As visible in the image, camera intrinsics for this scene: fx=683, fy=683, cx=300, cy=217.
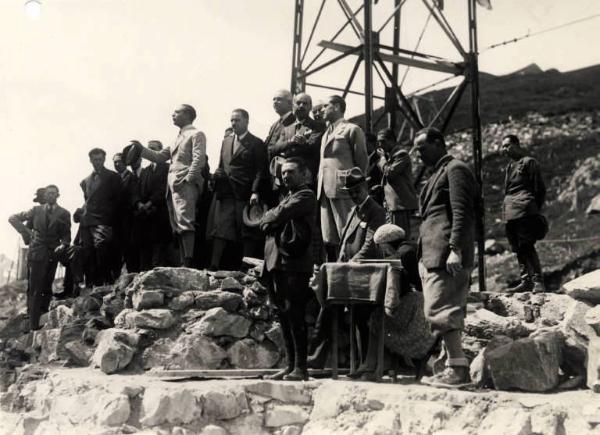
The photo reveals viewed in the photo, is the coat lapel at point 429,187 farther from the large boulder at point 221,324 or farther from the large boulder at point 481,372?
the large boulder at point 221,324

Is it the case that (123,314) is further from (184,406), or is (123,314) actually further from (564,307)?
(564,307)

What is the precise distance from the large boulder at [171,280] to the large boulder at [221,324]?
34cm

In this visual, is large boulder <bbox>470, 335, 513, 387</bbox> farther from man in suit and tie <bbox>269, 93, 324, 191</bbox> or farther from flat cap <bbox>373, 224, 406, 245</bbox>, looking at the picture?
man in suit and tie <bbox>269, 93, 324, 191</bbox>

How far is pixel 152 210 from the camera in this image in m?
7.69

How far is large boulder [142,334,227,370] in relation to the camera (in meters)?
6.13

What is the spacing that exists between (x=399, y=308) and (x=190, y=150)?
293 centimetres

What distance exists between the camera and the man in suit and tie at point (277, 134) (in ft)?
23.6

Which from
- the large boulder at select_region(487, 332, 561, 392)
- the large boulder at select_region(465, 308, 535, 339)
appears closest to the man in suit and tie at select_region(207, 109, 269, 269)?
the large boulder at select_region(465, 308, 535, 339)

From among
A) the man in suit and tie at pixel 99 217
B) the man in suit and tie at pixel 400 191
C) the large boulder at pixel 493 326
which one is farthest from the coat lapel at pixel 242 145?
the large boulder at pixel 493 326

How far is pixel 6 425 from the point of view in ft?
21.6

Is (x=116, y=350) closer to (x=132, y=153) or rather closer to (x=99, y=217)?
(x=99, y=217)

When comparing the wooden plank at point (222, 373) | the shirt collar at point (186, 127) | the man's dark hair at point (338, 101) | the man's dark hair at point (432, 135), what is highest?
the man's dark hair at point (338, 101)

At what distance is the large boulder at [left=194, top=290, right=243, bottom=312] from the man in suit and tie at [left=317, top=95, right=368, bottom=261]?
1.01m

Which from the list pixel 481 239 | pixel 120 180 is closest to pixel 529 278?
pixel 481 239
